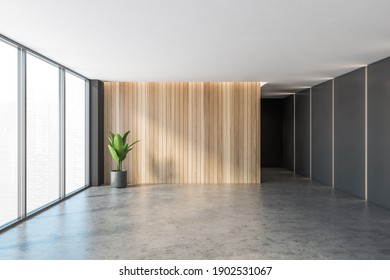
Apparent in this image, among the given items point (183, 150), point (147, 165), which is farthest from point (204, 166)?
point (147, 165)

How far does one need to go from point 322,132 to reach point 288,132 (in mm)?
3099

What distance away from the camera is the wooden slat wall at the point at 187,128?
306 inches

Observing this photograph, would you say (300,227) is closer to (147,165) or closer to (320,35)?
(320,35)

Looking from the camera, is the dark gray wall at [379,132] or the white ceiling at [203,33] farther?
the dark gray wall at [379,132]

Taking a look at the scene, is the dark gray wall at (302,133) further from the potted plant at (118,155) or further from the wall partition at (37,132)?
the wall partition at (37,132)

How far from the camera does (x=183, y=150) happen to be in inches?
307

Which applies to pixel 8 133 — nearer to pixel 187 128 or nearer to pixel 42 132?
pixel 42 132

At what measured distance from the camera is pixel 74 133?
6.74 m

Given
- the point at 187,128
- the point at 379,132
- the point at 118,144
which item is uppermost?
the point at 187,128

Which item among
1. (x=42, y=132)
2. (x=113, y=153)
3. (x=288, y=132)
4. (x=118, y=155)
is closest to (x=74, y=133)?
(x=113, y=153)

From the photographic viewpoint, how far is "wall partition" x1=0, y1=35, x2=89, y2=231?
425 centimetres

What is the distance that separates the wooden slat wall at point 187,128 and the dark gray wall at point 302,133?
6.09 ft

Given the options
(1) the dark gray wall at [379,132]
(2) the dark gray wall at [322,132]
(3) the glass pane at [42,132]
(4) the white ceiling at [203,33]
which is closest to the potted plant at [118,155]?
(3) the glass pane at [42,132]

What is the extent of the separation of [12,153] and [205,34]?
277 centimetres
